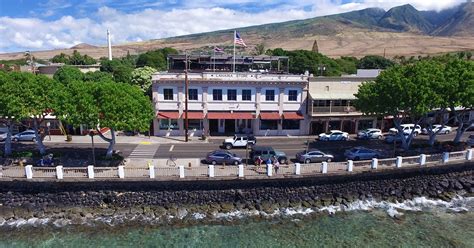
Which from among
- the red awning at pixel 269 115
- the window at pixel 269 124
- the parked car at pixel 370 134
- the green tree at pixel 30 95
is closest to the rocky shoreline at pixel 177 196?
the green tree at pixel 30 95

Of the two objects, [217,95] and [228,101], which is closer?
[217,95]

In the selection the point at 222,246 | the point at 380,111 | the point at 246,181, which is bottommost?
the point at 222,246

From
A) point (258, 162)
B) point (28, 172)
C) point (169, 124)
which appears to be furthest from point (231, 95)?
point (28, 172)

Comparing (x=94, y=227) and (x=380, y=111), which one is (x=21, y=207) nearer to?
(x=94, y=227)

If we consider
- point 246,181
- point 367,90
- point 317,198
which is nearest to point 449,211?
point 317,198

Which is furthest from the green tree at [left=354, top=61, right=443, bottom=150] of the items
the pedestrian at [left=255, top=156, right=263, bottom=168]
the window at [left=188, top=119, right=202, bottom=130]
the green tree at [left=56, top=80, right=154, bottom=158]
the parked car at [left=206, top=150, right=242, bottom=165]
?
the green tree at [left=56, top=80, right=154, bottom=158]

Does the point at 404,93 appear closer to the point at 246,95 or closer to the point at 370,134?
the point at 370,134

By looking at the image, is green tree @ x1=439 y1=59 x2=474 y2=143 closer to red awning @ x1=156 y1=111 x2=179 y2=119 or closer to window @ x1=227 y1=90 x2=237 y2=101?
window @ x1=227 y1=90 x2=237 y2=101
